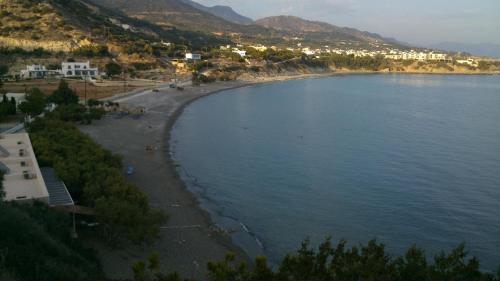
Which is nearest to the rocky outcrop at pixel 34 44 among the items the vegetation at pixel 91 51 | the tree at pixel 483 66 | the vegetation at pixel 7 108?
the vegetation at pixel 91 51

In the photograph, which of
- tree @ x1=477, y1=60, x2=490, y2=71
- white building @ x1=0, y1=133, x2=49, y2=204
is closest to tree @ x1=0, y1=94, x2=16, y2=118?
white building @ x1=0, y1=133, x2=49, y2=204

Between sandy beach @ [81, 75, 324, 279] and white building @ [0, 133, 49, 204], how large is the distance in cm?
216

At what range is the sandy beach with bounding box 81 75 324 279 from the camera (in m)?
12.3

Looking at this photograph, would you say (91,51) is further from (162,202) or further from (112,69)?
(162,202)

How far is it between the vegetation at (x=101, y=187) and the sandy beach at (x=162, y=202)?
0.62 metres

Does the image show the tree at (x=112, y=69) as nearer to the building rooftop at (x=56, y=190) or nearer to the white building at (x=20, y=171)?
the white building at (x=20, y=171)

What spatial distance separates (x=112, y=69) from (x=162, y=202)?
1538 inches

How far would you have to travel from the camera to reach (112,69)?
53219mm

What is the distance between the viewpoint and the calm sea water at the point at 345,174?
52.1 feet

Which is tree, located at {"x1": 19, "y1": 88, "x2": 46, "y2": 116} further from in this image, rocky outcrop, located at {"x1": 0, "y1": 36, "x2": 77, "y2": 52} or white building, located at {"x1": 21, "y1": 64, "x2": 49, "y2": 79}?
rocky outcrop, located at {"x1": 0, "y1": 36, "x2": 77, "y2": 52}

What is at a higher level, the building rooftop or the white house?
the white house

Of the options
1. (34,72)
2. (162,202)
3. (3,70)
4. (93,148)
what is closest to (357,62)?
(34,72)

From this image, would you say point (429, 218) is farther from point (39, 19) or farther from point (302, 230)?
point (39, 19)

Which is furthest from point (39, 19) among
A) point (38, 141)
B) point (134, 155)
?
point (38, 141)
